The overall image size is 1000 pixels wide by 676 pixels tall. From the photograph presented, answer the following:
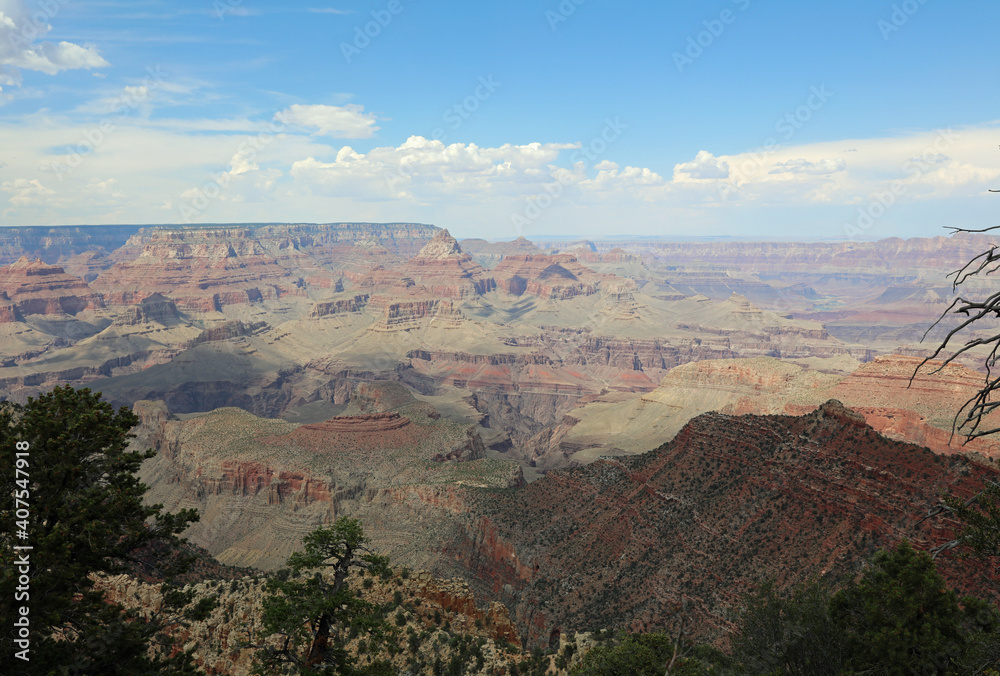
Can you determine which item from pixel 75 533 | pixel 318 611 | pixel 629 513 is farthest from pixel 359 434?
pixel 75 533

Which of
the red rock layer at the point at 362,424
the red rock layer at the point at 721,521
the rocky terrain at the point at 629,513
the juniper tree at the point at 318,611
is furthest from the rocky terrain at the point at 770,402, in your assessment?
the juniper tree at the point at 318,611

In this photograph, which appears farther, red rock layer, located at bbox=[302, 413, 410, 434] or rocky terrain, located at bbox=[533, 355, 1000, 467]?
red rock layer, located at bbox=[302, 413, 410, 434]

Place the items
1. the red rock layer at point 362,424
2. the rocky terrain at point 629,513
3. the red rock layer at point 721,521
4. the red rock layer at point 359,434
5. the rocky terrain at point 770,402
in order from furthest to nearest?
the red rock layer at point 362,424 → the red rock layer at point 359,434 → the rocky terrain at point 770,402 → the rocky terrain at point 629,513 → the red rock layer at point 721,521

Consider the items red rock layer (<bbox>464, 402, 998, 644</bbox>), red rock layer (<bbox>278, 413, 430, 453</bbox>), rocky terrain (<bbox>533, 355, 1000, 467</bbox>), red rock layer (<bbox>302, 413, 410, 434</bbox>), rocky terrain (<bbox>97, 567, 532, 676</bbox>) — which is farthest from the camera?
red rock layer (<bbox>302, 413, 410, 434</bbox>)

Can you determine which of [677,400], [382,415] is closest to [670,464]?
[382,415]

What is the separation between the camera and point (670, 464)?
60625 mm

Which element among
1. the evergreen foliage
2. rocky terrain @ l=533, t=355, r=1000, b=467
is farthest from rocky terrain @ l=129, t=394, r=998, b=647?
rocky terrain @ l=533, t=355, r=1000, b=467

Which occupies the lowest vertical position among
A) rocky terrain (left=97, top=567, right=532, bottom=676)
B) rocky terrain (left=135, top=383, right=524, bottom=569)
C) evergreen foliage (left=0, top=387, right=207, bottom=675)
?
rocky terrain (left=135, top=383, right=524, bottom=569)

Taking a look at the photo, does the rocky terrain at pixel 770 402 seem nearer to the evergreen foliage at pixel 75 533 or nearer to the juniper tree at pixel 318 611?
the juniper tree at pixel 318 611

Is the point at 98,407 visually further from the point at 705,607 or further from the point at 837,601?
the point at 705,607

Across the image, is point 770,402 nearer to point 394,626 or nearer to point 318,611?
point 394,626

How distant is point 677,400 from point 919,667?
483 ft

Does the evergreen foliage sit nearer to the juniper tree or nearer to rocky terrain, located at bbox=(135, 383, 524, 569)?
the juniper tree

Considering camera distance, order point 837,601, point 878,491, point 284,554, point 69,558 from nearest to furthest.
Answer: point 69,558
point 837,601
point 878,491
point 284,554
